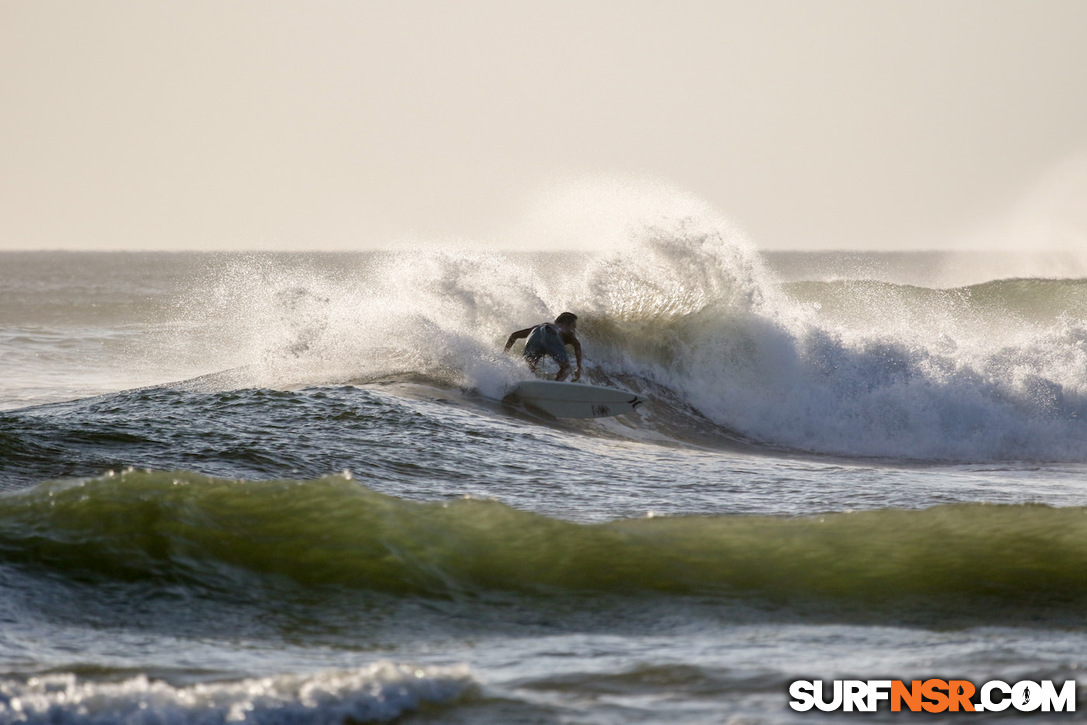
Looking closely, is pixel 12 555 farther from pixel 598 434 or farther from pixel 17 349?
pixel 17 349

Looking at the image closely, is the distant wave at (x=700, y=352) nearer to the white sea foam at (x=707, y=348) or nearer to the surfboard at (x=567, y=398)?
the white sea foam at (x=707, y=348)

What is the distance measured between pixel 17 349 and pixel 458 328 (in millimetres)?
14481

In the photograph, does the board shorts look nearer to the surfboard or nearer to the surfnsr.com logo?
the surfboard

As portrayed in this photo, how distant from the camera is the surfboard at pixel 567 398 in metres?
12.0

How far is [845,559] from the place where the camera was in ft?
19.1

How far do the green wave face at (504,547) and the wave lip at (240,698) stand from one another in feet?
4.81

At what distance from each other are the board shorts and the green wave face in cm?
647

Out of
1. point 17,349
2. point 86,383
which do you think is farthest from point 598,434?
point 17,349

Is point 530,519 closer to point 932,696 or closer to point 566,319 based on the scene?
point 932,696

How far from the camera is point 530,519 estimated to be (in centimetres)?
640

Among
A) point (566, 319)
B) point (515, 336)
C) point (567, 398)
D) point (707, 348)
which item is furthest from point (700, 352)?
point (567, 398)

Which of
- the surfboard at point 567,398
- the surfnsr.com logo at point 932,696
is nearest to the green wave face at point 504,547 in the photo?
the surfnsr.com logo at point 932,696

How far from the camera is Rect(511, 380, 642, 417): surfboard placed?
12.0 m

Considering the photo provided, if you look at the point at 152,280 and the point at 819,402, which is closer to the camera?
the point at 819,402
